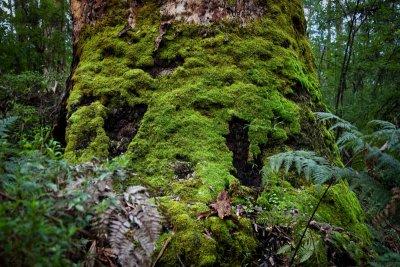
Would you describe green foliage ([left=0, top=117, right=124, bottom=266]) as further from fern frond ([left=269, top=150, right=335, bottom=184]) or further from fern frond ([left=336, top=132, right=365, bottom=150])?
fern frond ([left=336, top=132, right=365, bottom=150])

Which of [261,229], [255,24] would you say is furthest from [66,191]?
[255,24]

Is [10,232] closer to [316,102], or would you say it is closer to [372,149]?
[372,149]

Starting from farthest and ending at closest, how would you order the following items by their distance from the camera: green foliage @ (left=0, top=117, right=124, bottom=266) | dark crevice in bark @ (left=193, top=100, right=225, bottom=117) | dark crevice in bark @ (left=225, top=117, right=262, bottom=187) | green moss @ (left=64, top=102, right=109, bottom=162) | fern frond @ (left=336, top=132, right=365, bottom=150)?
dark crevice in bark @ (left=193, top=100, right=225, bottom=117) < green moss @ (left=64, top=102, right=109, bottom=162) < dark crevice in bark @ (left=225, top=117, right=262, bottom=187) < fern frond @ (left=336, top=132, right=365, bottom=150) < green foliage @ (left=0, top=117, right=124, bottom=266)

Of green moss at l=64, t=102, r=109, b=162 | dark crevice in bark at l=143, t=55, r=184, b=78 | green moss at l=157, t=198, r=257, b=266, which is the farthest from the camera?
dark crevice in bark at l=143, t=55, r=184, b=78

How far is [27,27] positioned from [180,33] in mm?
7376

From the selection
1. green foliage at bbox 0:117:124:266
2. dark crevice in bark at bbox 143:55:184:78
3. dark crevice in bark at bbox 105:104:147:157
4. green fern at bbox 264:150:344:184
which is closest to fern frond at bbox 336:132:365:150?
green fern at bbox 264:150:344:184

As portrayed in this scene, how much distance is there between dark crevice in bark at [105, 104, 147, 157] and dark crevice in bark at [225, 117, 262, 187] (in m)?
0.88

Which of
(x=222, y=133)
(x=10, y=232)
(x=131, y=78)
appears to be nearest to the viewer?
(x=10, y=232)

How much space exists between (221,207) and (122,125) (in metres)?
1.43

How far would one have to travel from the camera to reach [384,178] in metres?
2.37

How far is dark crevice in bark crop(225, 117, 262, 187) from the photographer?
3186 mm

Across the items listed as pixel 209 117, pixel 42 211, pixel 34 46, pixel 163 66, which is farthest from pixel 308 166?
pixel 34 46

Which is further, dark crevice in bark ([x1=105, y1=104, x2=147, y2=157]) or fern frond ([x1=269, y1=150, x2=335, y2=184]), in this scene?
dark crevice in bark ([x1=105, y1=104, x2=147, y2=157])

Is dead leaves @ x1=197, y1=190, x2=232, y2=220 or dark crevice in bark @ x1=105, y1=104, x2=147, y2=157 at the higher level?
dark crevice in bark @ x1=105, y1=104, x2=147, y2=157
